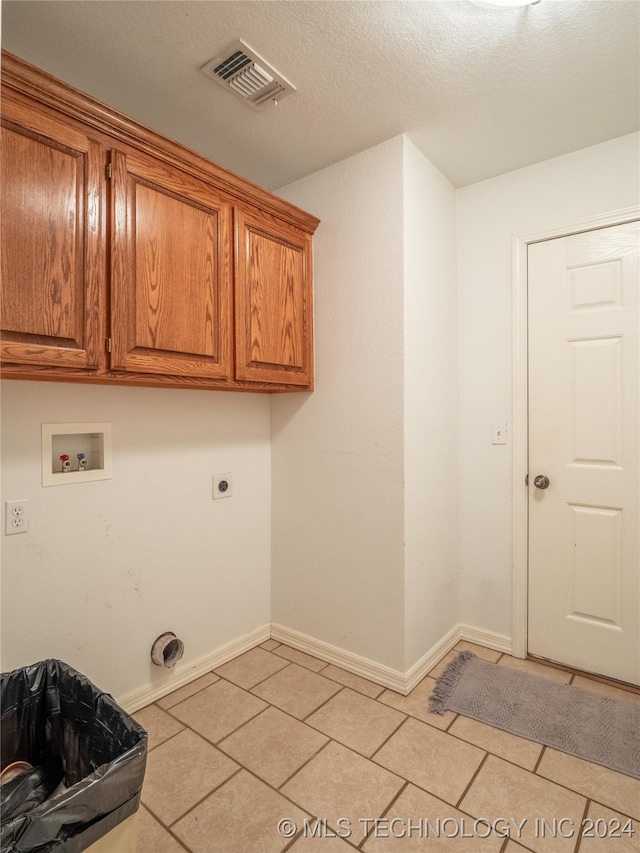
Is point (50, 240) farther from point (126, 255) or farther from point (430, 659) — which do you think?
point (430, 659)

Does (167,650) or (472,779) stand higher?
(167,650)

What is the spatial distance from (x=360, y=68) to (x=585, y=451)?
189cm

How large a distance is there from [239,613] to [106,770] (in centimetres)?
135

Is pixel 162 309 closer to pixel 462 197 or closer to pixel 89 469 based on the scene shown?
pixel 89 469

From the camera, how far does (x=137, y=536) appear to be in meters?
2.00

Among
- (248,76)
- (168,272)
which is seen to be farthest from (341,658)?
(248,76)

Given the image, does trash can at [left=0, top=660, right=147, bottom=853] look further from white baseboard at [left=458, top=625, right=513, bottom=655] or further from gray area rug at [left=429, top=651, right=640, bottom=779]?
white baseboard at [left=458, top=625, right=513, bottom=655]

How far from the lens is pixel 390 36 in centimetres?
155

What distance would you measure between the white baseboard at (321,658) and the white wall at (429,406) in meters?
0.07

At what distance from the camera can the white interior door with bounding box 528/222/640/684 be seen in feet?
6.95

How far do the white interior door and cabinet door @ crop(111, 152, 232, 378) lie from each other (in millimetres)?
1555

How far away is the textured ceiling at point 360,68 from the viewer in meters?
1.46

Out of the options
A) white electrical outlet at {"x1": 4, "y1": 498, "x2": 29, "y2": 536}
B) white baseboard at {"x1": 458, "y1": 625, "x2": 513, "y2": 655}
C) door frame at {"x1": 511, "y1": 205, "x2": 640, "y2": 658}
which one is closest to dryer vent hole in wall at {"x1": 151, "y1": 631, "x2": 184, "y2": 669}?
white electrical outlet at {"x1": 4, "y1": 498, "x2": 29, "y2": 536}

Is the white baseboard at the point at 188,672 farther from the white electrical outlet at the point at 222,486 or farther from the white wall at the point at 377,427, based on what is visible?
the white electrical outlet at the point at 222,486
